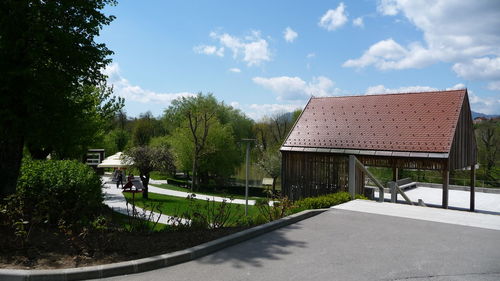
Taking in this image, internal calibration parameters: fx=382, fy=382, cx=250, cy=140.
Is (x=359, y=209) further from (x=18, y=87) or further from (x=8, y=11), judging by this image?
(x=8, y=11)

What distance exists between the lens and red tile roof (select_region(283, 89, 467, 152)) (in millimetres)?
15367

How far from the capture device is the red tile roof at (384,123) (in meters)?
15.4

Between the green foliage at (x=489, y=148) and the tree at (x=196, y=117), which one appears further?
the green foliage at (x=489, y=148)

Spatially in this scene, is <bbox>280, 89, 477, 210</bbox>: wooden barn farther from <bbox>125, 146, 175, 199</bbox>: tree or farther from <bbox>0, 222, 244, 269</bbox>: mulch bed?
<bbox>125, 146, 175, 199</bbox>: tree

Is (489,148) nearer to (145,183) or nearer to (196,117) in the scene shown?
(196,117)

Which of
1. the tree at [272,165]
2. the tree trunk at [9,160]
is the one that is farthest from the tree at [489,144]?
the tree trunk at [9,160]

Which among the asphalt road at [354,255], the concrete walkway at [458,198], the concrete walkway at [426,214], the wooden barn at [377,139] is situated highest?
the wooden barn at [377,139]

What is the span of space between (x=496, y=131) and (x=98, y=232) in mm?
50847

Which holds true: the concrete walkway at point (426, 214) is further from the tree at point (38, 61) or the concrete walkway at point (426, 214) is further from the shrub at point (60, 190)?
the tree at point (38, 61)

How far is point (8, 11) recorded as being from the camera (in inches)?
277

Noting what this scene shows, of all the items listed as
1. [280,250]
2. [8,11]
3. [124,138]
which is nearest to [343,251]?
[280,250]

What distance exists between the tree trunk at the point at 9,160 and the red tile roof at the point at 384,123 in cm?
1198

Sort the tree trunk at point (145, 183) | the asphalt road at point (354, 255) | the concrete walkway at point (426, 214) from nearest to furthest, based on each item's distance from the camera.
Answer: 1. the asphalt road at point (354, 255)
2. the concrete walkway at point (426, 214)
3. the tree trunk at point (145, 183)

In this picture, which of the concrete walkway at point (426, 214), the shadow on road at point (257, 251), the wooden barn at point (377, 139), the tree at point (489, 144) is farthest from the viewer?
the tree at point (489, 144)
